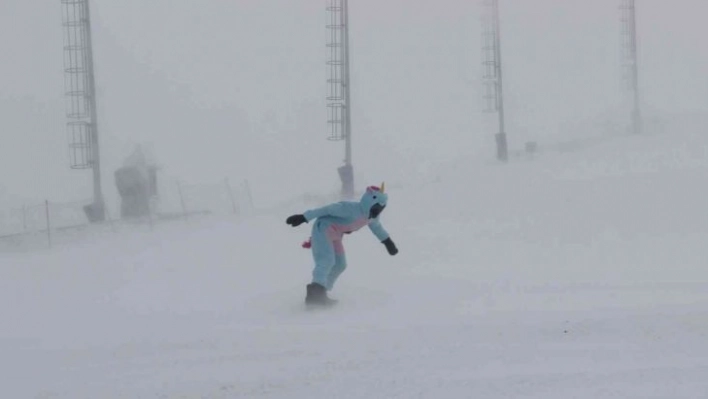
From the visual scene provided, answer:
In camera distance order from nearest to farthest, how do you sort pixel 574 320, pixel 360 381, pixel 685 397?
pixel 685 397 → pixel 360 381 → pixel 574 320

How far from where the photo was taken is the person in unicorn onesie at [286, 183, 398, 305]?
565 inches

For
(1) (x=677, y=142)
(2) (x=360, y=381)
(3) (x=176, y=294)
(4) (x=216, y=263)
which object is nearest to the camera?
(2) (x=360, y=381)

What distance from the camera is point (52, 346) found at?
1293 centimetres

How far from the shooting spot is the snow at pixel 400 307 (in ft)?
33.1

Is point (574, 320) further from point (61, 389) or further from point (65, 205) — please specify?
point (65, 205)

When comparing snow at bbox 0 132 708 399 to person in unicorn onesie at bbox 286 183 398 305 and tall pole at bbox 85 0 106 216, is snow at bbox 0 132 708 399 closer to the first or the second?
person in unicorn onesie at bbox 286 183 398 305

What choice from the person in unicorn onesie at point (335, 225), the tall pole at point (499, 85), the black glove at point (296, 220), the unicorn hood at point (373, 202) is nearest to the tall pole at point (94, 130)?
the tall pole at point (499, 85)

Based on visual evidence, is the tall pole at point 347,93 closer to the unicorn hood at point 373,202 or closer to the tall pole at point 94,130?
the tall pole at point 94,130

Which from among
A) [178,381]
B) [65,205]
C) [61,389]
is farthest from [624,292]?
[65,205]

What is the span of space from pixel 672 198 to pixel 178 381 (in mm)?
15920

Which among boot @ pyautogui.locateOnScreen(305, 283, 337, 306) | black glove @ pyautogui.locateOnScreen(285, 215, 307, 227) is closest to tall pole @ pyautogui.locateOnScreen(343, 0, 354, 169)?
black glove @ pyautogui.locateOnScreen(285, 215, 307, 227)

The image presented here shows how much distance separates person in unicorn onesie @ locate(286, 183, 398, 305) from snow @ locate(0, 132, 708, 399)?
0.49 meters

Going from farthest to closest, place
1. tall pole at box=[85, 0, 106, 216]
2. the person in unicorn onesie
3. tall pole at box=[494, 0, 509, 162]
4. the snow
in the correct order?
tall pole at box=[494, 0, 509, 162]
tall pole at box=[85, 0, 106, 216]
the person in unicorn onesie
the snow

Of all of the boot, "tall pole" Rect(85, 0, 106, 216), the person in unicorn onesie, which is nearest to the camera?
the boot
